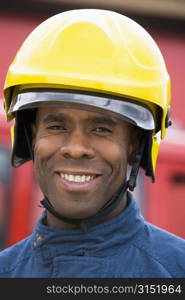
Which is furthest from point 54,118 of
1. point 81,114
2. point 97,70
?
point 97,70

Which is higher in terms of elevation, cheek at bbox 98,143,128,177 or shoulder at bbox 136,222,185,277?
cheek at bbox 98,143,128,177

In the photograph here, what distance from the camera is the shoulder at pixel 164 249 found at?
2.61 meters

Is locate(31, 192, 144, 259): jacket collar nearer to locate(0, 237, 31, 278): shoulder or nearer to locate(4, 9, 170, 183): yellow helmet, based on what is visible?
locate(0, 237, 31, 278): shoulder

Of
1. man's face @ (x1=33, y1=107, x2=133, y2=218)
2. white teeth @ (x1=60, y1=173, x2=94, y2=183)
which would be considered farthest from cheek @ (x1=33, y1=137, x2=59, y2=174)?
white teeth @ (x1=60, y1=173, x2=94, y2=183)

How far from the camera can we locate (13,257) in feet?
9.27

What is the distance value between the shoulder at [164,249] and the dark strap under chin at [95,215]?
0.50ft

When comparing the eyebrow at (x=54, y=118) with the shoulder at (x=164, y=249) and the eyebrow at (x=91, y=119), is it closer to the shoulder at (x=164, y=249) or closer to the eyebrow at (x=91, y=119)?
the eyebrow at (x=91, y=119)

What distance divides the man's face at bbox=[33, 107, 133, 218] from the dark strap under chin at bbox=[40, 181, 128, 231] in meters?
0.03

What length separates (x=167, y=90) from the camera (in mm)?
2918

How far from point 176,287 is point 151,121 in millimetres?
606

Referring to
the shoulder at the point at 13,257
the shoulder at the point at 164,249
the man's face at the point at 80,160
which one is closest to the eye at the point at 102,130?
the man's face at the point at 80,160

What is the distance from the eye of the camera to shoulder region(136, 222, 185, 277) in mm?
2609

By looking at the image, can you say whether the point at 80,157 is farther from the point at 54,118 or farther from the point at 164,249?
the point at 164,249

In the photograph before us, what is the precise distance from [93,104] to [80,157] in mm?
194
